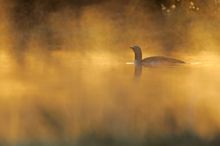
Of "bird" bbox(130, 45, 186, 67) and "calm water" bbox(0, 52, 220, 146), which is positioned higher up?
"bird" bbox(130, 45, 186, 67)

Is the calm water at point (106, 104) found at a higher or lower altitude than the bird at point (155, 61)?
lower

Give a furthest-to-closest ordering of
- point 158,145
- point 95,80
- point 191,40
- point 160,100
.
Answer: point 191,40 < point 95,80 < point 160,100 < point 158,145

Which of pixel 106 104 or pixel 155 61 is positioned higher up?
pixel 155 61

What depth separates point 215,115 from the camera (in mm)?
11727

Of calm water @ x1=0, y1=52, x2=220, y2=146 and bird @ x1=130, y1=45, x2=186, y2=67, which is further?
bird @ x1=130, y1=45, x2=186, y2=67

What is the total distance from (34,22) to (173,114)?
11.8m

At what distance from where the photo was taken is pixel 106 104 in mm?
12383

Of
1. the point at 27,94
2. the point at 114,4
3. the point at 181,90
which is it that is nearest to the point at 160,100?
the point at 181,90

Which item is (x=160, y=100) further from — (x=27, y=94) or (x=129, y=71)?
(x=129, y=71)

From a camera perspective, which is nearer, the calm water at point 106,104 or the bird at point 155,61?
the calm water at point 106,104

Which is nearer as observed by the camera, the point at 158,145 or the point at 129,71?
the point at 158,145

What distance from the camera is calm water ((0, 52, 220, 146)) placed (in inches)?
403

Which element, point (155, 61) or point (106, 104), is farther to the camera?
point (155, 61)

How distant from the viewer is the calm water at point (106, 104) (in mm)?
10242
